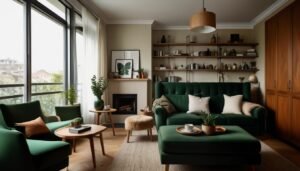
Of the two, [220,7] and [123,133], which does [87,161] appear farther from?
[220,7]

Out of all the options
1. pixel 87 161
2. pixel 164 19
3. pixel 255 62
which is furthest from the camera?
pixel 255 62

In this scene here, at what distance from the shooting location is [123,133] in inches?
178

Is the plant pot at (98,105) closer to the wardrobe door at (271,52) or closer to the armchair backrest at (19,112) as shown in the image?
the armchair backrest at (19,112)

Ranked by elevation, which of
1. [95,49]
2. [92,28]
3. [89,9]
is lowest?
[95,49]

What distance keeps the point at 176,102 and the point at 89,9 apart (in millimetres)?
2713

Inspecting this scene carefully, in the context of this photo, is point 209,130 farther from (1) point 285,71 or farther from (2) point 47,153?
(1) point 285,71

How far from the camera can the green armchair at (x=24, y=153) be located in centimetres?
186

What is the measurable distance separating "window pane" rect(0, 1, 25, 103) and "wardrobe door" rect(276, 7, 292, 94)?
4366 mm

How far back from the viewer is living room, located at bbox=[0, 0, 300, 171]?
2.48 meters

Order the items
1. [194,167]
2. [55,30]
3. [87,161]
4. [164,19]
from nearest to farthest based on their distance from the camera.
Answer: [194,167] < [87,161] < [55,30] < [164,19]

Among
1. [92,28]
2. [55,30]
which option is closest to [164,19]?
[92,28]

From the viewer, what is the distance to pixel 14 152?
1.89 meters

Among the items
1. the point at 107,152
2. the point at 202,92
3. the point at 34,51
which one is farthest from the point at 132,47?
the point at 107,152

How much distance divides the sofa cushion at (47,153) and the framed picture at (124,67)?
Answer: 3.35 meters
